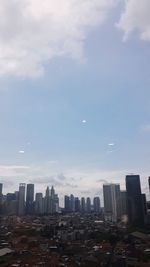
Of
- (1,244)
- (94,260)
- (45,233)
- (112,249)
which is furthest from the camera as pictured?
(45,233)

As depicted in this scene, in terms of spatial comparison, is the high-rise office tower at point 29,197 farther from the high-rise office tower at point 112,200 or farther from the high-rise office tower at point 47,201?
the high-rise office tower at point 112,200

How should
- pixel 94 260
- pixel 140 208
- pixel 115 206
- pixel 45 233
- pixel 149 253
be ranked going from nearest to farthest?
pixel 94 260, pixel 149 253, pixel 45 233, pixel 140 208, pixel 115 206

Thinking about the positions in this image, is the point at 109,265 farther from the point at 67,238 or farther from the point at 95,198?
the point at 95,198

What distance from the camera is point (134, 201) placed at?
1698 inches

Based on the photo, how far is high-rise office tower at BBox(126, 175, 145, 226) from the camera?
40984mm

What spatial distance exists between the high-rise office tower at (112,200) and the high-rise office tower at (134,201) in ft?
25.5

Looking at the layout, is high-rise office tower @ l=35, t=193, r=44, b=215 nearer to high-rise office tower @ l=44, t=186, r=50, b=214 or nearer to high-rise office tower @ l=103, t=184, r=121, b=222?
high-rise office tower @ l=44, t=186, r=50, b=214

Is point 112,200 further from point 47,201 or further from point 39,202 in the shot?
point 39,202

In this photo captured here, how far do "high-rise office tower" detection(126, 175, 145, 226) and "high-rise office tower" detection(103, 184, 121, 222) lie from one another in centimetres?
777

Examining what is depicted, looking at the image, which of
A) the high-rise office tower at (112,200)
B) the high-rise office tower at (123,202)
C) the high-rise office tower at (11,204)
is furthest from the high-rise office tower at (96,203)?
the high-rise office tower at (11,204)

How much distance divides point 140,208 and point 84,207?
1371 inches

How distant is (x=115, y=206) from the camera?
52.7 meters

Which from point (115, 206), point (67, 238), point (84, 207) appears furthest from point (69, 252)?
point (84, 207)

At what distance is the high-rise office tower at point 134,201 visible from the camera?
4098 centimetres
